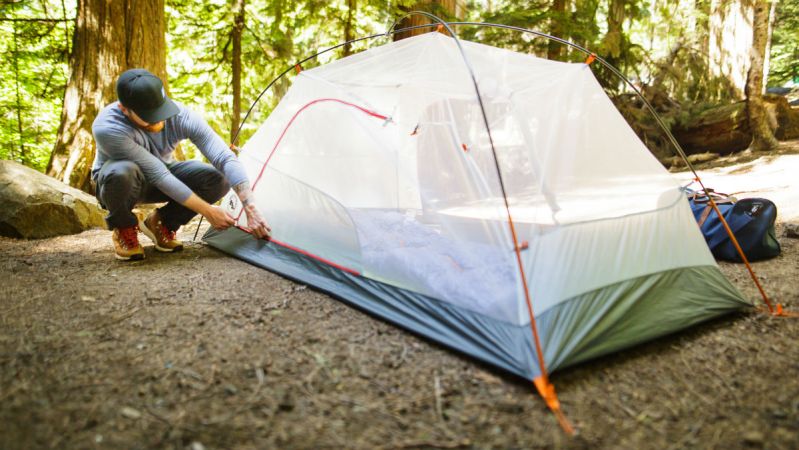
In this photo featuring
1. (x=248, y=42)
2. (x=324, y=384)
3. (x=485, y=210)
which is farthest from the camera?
(x=248, y=42)

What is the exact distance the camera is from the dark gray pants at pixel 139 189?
297 centimetres

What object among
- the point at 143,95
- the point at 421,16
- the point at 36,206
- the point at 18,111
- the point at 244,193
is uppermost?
the point at 421,16

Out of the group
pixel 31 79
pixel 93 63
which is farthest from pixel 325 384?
pixel 31 79

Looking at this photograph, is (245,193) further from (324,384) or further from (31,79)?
(31,79)

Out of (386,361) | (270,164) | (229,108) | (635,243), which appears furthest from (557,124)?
(229,108)

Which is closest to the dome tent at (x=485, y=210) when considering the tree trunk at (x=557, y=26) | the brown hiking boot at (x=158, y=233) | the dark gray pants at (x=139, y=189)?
the dark gray pants at (x=139, y=189)

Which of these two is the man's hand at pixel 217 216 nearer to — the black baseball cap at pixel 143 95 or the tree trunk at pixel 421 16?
the black baseball cap at pixel 143 95

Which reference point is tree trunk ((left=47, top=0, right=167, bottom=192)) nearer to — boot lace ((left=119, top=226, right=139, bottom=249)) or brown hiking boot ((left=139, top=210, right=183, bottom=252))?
brown hiking boot ((left=139, top=210, right=183, bottom=252))

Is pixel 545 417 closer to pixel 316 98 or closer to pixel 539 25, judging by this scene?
pixel 316 98

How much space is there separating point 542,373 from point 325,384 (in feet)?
2.45

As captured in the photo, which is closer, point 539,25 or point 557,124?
point 557,124

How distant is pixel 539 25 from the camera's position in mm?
7016

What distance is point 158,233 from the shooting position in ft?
11.5

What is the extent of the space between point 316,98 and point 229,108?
5.44 m
